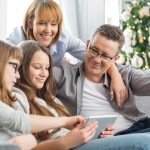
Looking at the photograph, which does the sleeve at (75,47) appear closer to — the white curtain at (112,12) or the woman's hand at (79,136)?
the woman's hand at (79,136)

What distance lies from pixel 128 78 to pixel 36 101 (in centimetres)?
64

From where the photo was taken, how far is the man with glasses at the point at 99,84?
2082 mm

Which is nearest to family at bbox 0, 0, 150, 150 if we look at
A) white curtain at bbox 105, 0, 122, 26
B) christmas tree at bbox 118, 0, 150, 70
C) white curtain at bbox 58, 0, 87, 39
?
white curtain at bbox 58, 0, 87, 39

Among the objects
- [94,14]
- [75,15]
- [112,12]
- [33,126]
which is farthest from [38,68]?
[112,12]

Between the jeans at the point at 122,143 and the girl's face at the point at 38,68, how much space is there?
17.1 inches

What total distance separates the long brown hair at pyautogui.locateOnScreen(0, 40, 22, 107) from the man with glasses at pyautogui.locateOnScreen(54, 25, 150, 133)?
587 mm

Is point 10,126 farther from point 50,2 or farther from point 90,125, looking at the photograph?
point 50,2

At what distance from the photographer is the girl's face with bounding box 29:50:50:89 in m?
1.81

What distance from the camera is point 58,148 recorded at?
5.08 ft

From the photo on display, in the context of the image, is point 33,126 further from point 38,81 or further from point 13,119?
point 38,81

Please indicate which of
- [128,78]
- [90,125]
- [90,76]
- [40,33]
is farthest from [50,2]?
[90,125]

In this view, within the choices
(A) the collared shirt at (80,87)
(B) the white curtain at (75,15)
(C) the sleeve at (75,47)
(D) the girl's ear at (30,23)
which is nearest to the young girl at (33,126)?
(A) the collared shirt at (80,87)

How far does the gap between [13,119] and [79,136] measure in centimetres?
30

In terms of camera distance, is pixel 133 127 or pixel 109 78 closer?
pixel 133 127
